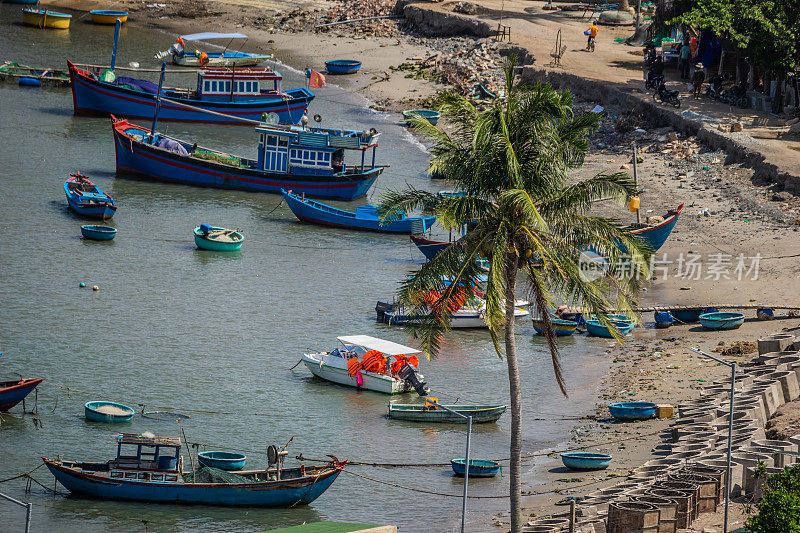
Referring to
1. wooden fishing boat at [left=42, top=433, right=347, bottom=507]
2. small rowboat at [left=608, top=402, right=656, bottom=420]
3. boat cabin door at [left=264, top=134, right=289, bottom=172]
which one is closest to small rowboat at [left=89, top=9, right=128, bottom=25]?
boat cabin door at [left=264, top=134, right=289, bottom=172]

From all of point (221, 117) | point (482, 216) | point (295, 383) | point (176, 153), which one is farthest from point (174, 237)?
point (482, 216)

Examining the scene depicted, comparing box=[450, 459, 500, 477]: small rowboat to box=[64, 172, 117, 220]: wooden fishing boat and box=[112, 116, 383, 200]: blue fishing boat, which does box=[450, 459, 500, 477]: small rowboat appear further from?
box=[112, 116, 383, 200]: blue fishing boat

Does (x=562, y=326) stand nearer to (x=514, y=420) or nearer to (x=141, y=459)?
(x=141, y=459)

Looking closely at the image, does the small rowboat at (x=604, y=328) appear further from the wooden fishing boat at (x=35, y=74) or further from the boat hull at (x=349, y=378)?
the wooden fishing boat at (x=35, y=74)

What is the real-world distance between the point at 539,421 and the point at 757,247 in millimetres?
14831

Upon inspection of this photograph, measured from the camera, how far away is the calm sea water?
29.5 meters

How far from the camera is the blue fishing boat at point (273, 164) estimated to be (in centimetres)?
5759

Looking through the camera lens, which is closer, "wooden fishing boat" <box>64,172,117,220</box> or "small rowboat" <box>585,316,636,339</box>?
"small rowboat" <box>585,316,636,339</box>

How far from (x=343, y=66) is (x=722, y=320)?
42220 millimetres

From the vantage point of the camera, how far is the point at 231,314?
1654 inches

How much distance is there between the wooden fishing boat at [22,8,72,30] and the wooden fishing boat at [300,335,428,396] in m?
54.3

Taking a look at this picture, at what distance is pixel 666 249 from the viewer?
152ft

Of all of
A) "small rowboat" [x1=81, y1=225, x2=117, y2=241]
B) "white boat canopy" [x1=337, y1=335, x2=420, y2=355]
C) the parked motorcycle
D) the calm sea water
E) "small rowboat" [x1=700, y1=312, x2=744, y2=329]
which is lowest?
the calm sea water

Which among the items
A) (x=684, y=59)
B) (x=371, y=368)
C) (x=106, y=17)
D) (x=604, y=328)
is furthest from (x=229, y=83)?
(x=371, y=368)
